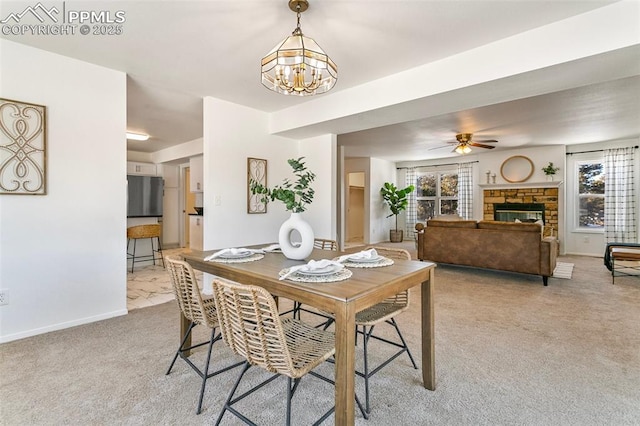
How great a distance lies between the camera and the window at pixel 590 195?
6520 millimetres

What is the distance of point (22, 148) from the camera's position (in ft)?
8.34

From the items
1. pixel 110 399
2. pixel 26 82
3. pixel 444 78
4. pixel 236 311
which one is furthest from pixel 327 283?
pixel 26 82

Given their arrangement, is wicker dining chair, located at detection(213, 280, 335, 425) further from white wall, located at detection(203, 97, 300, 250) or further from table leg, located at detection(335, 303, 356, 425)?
white wall, located at detection(203, 97, 300, 250)

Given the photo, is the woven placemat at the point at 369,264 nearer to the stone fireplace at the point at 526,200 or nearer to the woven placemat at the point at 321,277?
the woven placemat at the point at 321,277

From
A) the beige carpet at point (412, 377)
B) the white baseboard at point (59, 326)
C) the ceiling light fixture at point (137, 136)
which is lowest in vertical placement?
the beige carpet at point (412, 377)

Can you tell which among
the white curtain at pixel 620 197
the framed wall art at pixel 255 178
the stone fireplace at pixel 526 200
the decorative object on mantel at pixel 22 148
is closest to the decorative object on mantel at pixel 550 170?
the stone fireplace at pixel 526 200

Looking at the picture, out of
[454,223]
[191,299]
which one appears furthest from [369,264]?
[454,223]

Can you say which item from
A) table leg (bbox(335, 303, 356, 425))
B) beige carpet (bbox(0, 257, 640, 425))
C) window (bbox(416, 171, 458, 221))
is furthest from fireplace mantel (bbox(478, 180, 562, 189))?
table leg (bbox(335, 303, 356, 425))

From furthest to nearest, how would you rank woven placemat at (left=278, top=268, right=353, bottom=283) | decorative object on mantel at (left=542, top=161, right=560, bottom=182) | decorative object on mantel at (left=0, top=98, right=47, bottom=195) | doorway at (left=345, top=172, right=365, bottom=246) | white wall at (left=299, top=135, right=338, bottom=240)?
doorway at (left=345, top=172, right=365, bottom=246)
decorative object on mantel at (left=542, top=161, right=560, bottom=182)
white wall at (left=299, top=135, right=338, bottom=240)
decorative object on mantel at (left=0, top=98, right=47, bottom=195)
woven placemat at (left=278, top=268, right=353, bottom=283)

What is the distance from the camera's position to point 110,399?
1746 millimetres

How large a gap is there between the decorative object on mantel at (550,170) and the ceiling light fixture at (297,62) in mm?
6618

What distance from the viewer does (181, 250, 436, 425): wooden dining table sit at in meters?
1.22

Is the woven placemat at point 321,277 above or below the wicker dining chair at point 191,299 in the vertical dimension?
above

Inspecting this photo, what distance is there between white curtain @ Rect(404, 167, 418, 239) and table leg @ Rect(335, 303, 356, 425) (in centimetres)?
838
